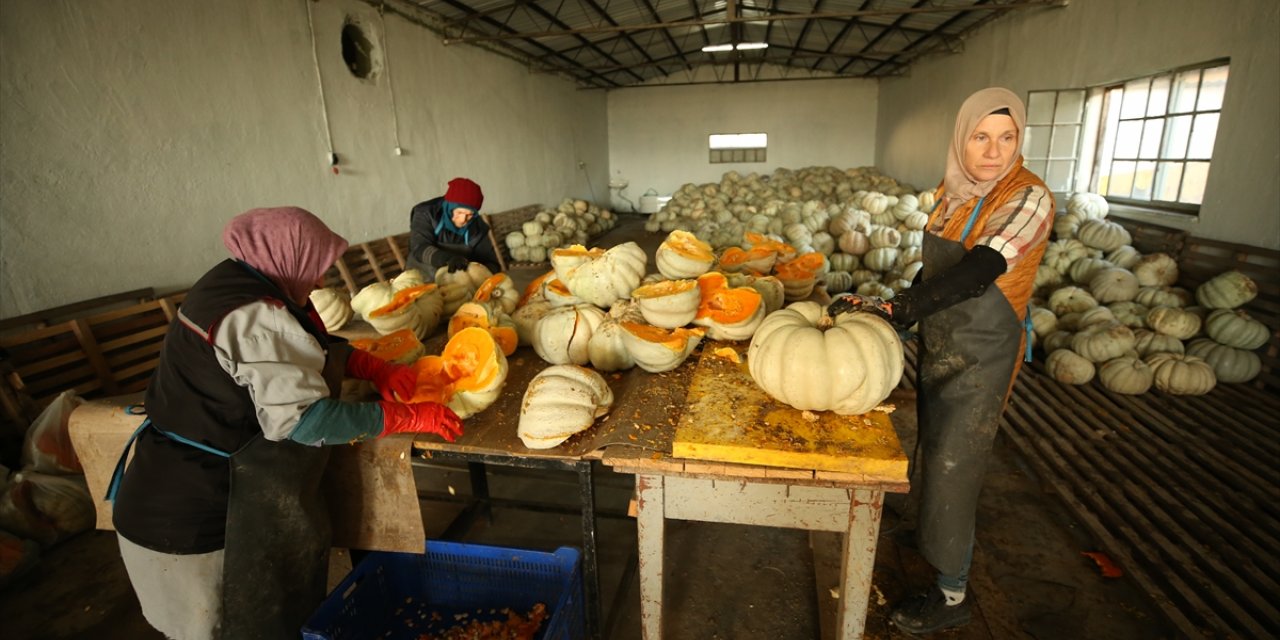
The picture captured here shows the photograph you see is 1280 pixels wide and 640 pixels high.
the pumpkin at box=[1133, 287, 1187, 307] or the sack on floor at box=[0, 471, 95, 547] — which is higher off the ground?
the pumpkin at box=[1133, 287, 1187, 307]

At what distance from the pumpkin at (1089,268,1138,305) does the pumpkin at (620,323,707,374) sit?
6.01 metres

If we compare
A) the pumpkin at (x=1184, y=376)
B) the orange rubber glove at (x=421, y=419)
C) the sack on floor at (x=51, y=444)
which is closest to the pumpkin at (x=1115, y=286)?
the pumpkin at (x=1184, y=376)

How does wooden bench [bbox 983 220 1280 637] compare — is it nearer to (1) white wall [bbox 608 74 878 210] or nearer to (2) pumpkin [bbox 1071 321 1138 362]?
(2) pumpkin [bbox 1071 321 1138 362]

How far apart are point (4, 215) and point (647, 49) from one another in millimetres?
15037

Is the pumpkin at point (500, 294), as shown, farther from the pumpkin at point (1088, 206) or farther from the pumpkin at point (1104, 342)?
the pumpkin at point (1088, 206)

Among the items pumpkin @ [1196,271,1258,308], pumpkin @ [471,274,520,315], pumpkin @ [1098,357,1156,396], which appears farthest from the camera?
pumpkin @ [1196,271,1258,308]

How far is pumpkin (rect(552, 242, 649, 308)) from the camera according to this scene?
2982mm

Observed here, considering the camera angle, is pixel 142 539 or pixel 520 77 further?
pixel 520 77

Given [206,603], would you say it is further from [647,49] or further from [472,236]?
[647,49]

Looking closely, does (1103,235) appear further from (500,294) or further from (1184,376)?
(500,294)

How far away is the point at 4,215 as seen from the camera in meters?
4.10

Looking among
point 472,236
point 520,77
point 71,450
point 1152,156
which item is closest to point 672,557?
point 472,236

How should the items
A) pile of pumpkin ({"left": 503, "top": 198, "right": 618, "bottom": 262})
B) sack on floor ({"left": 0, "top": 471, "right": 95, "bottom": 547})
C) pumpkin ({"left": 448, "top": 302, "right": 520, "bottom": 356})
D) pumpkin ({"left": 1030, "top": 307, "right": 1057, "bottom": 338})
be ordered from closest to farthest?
1. pumpkin ({"left": 448, "top": 302, "right": 520, "bottom": 356})
2. sack on floor ({"left": 0, "top": 471, "right": 95, "bottom": 547})
3. pumpkin ({"left": 1030, "top": 307, "right": 1057, "bottom": 338})
4. pile of pumpkin ({"left": 503, "top": 198, "right": 618, "bottom": 262})

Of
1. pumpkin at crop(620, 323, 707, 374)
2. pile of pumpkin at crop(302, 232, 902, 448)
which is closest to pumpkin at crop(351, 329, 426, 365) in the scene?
pile of pumpkin at crop(302, 232, 902, 448)
